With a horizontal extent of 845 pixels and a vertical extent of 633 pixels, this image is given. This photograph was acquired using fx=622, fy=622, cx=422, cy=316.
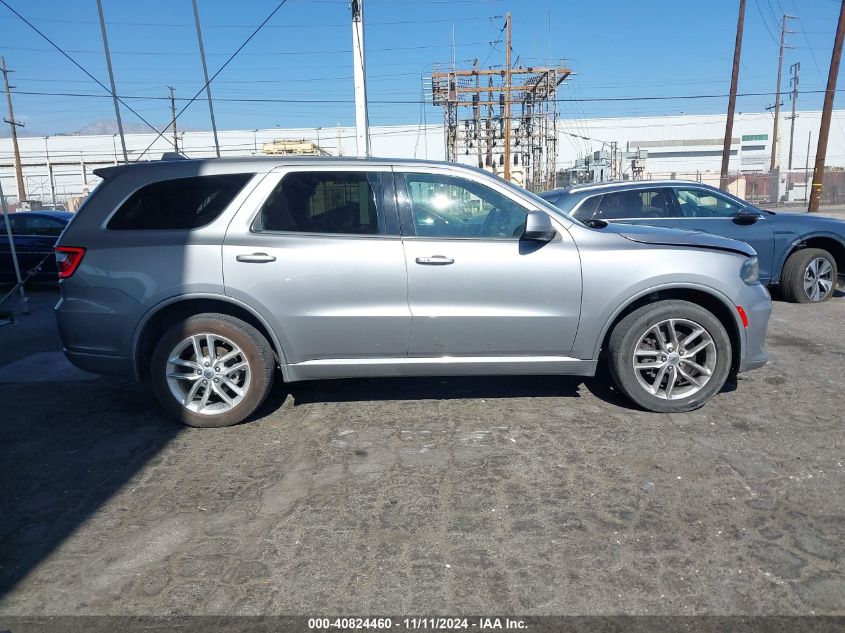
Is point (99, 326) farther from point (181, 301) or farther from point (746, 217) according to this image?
point (746, 217)

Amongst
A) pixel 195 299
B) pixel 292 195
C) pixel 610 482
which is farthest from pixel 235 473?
pixel 610 482

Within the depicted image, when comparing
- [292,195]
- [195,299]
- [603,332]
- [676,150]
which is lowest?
[603,332]

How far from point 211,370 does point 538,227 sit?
2.54 m

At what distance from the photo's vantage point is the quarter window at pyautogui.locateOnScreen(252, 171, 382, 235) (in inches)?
176

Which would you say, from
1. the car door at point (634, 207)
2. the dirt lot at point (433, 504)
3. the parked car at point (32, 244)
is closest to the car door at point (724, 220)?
the car door at point (634, 207)

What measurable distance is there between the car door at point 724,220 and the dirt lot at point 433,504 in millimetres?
3455

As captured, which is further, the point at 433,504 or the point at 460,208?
the point at 460,208

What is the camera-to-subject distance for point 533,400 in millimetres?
4977

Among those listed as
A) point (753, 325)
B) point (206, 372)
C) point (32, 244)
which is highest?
point (32, 244)

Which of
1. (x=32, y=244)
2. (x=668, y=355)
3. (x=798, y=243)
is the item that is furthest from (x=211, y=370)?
(x=32, y=244)

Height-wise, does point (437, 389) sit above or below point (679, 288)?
below

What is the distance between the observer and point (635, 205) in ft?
26.9

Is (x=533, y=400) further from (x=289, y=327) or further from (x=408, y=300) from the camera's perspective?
(x=289, y=327)

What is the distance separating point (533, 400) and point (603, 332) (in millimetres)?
837
